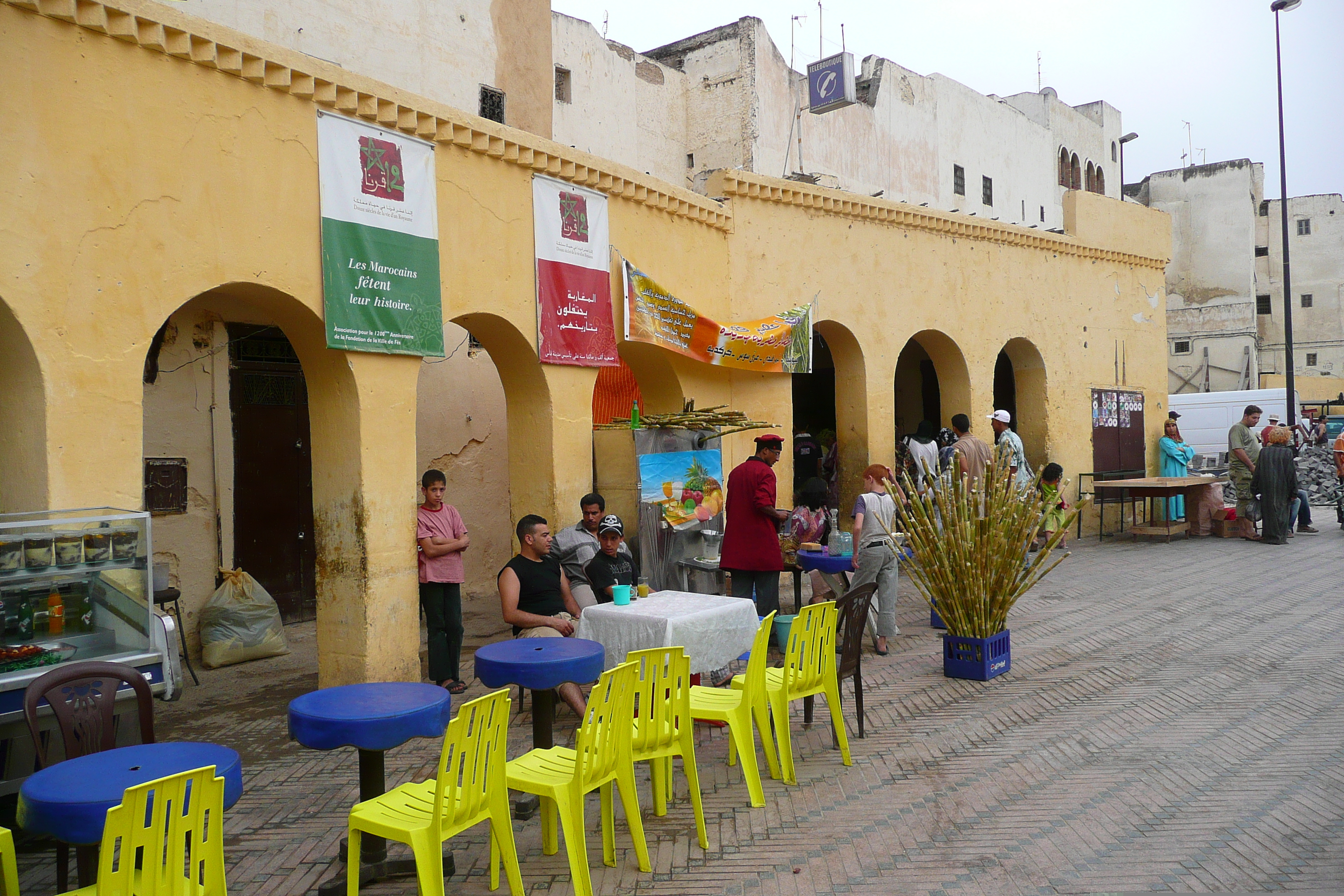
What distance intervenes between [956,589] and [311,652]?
226 inches

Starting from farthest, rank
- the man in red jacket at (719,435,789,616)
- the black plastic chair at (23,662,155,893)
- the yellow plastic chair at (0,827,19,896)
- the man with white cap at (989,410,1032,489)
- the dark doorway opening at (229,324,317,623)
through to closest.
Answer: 1. the man with white cap at (989,410,1032,489)
2. the dark doorway opening at (229,324,317,623)
3. the man in red jacket at (719,435,789,616)
4. the black plastic chair at (23,662,155,893)
5. the yellow plastic chair at (0,827,19,896)

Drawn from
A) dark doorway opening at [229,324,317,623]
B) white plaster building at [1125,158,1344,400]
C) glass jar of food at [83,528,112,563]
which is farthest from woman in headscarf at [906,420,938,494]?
white plaster building at [1125,158,1344,400]

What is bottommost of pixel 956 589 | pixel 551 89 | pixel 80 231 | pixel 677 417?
pixel 956 589

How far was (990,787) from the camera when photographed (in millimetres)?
5137

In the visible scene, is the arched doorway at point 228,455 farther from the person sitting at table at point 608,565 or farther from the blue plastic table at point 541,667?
the blue plastic table at point 541,667

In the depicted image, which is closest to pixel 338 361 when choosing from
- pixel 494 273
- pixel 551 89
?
pixel 494 273

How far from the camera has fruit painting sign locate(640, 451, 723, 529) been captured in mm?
8992

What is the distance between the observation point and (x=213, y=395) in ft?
30.0

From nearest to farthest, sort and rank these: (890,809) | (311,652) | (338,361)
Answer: (890,809), (338,361), (311,652)

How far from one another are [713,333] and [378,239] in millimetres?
3970

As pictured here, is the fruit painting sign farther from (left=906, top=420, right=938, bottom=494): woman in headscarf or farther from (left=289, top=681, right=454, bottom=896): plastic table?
(left=289, top=681, right=454, bottom=896): plastic table

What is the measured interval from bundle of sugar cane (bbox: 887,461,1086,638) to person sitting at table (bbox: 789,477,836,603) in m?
1.32

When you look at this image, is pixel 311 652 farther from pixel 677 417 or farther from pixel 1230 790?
pixel 1230 790

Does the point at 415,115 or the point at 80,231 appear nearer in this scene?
the point at 80,231
